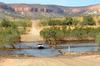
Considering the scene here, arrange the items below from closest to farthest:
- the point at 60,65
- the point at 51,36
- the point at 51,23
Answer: the point at 60,65
the point at 51,36
the point at 51,23

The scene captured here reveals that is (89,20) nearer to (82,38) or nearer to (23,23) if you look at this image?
(23,23)

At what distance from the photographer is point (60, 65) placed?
35062mm

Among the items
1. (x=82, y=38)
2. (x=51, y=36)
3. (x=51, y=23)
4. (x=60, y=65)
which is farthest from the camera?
(x=51, y=23)

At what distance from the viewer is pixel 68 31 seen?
91.9m

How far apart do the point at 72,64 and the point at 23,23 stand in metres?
103

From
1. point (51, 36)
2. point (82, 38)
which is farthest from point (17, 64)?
point (82, 38)

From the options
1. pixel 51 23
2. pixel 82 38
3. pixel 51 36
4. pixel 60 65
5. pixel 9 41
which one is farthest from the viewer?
pixel 51 23

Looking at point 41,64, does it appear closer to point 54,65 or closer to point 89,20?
point 54,65

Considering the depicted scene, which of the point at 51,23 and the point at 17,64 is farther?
the point at 51,23

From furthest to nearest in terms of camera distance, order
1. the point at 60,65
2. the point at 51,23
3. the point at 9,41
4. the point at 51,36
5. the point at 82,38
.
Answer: the point at 51,23
the point at 82,38
the point at 51,36
the point at 9,41
the point at 60,65

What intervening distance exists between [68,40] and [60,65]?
53221 millimetres

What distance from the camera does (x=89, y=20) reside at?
473 feet

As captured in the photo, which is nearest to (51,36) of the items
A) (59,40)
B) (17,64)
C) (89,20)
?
(59,40)

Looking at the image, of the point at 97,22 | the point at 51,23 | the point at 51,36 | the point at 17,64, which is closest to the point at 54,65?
the point at 17,64
